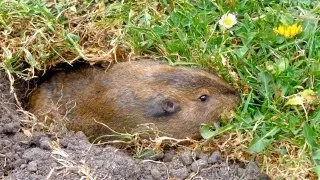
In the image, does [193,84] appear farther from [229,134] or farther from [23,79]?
[23,79]

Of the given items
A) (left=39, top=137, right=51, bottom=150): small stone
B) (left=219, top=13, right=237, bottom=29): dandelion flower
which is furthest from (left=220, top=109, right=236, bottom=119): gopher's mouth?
(left=39, top=137, right=51, bottom=150): small stone

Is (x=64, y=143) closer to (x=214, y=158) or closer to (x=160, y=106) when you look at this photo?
(x=160, y=106)

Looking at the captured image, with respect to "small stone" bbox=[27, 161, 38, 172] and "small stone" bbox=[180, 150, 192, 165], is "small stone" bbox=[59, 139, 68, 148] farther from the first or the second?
"small stone" bbox=[180, 150, 192, 165]

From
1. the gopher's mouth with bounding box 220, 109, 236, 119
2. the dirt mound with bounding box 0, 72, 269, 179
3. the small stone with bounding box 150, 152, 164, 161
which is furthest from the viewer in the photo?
the gopher's mouth with bounding box 220, 109, 236, 119

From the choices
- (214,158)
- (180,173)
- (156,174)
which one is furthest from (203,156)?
(156,174)

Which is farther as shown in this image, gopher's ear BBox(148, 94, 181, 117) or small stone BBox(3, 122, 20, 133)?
gopher's ear BBox(148, 94, 181, 117)

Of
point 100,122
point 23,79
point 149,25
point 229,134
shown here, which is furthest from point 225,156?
point 23,79

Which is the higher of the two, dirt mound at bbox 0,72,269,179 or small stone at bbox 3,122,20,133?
small stone at bbox 3,122,20,133
